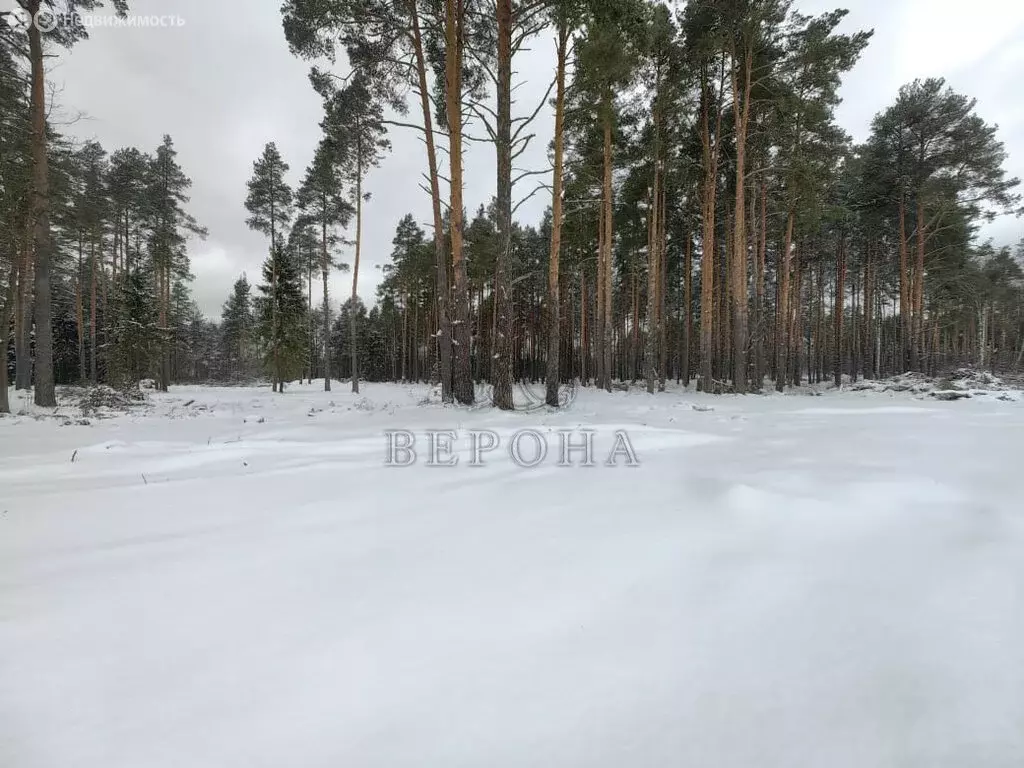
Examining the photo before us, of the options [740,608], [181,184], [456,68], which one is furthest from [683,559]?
[181,184]

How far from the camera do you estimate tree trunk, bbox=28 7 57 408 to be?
8625 mm

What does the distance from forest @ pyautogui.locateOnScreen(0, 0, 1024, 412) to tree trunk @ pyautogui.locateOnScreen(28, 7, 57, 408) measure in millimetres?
44

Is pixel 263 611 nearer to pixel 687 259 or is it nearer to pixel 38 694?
pixel 38 694

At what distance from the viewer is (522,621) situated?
1415 millimetres

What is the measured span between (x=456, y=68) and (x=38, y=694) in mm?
9548

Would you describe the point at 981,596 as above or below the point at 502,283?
below

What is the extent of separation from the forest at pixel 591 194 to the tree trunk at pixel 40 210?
0.14ft

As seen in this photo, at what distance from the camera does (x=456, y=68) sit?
7.68 m

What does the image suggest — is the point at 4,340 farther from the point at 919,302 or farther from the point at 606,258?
the point at 919,302

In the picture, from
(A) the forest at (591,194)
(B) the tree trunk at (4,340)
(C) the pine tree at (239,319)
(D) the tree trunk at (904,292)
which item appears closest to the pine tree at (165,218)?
(A) the forest at (591,194)

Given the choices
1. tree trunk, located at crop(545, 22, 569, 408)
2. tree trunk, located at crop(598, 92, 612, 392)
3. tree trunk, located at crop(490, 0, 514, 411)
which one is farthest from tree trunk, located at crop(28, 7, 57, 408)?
tree trunk, located at crop(598, 92, 612, 392)

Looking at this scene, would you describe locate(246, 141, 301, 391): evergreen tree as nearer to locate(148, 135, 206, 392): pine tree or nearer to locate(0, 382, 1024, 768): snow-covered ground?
locate(148, 135, 206, 392): pine tree

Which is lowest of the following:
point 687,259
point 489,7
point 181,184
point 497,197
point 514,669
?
point 514,669

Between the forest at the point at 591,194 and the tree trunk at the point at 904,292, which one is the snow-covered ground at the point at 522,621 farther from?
the tree trunk at the point at 904,292
